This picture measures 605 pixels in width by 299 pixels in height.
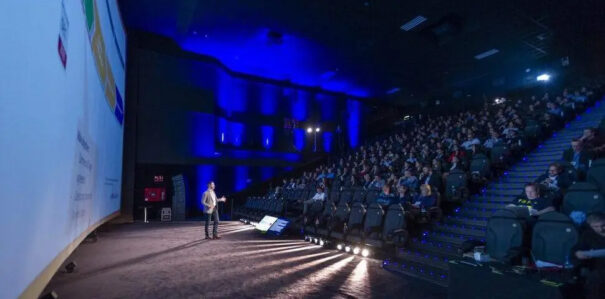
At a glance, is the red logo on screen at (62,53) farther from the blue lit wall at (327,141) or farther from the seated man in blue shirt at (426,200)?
the blue lit wall at (327,141)

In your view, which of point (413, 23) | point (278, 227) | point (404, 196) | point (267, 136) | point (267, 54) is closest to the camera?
point (404, 196)

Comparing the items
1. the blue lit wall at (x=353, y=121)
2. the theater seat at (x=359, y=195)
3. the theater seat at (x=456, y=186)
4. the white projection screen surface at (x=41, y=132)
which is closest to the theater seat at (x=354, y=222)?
the theater seat at (x=359, y=195)

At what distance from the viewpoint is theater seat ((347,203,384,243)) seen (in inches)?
244

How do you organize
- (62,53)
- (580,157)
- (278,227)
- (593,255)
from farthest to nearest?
1. (278,227)
2. (580,157)
3. (593,255)
4. (62,53)

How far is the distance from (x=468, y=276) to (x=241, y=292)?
2.59m

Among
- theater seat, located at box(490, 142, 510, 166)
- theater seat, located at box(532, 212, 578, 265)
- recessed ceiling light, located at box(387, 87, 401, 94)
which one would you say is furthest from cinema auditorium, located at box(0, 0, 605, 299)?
recessed ceiling light, located at box(387, 87, 401, 94)

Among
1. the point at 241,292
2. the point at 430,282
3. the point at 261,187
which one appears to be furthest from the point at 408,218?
the point at 261,187

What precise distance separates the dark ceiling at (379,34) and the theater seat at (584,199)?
23.9ft

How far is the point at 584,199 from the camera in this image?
4375 millimetres

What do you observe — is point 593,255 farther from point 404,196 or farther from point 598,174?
point 404,196

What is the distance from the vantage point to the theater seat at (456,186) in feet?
22.6

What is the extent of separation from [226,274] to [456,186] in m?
5.13

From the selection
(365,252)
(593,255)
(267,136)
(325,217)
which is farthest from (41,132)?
(267,136)

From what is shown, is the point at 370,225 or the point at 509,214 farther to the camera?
the point at 370,225
